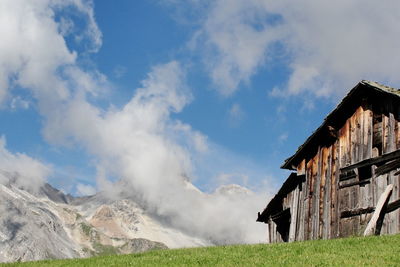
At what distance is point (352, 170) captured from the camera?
91.2ft

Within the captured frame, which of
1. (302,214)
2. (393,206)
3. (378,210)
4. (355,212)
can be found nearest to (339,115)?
(355,212)

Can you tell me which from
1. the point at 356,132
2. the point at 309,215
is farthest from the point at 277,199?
the point at 356,132

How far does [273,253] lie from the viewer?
60.2 feet

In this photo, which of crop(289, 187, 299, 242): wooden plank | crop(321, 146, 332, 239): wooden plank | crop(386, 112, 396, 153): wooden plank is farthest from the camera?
crop(289, 187, 299, 242): wooden plank

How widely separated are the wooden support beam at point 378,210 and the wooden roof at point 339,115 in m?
4.65

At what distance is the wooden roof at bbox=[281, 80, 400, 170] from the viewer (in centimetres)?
2723

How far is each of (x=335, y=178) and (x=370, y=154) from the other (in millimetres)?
2562

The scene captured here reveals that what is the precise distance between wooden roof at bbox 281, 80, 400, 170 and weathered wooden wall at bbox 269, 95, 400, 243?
0.35 metres

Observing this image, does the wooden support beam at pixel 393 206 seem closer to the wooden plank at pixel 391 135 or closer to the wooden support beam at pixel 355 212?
the wooden support beam at pixel 355 212

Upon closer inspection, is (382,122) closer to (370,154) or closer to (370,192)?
(370,154)

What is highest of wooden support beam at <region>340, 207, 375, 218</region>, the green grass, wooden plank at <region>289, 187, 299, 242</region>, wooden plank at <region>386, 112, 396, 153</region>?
wooden plank at <region>386, 112, 396, 153</region>

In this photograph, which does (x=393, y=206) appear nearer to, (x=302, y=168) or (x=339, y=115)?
(x=339, y=115)

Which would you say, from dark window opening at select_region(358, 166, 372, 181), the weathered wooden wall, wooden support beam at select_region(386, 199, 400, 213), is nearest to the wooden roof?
the weathered wooden wall

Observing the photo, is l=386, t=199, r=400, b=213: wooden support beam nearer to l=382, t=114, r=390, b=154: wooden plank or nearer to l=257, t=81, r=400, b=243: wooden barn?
l=257, t=81, r=400, b=243: wooden barn
